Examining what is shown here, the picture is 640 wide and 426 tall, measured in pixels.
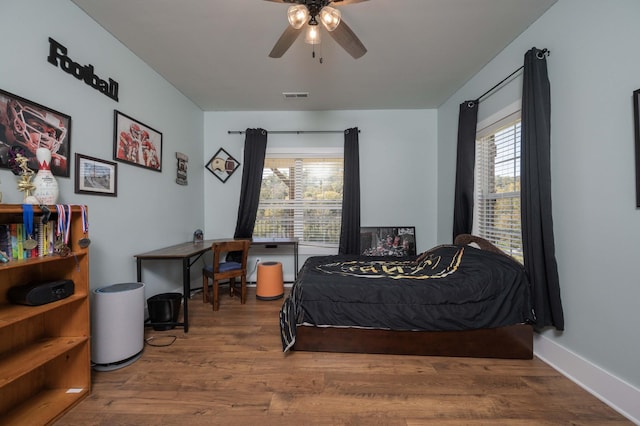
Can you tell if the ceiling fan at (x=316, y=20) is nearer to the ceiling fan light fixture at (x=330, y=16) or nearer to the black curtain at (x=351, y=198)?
the ceiling fan light fixture at (x=330, y=16)

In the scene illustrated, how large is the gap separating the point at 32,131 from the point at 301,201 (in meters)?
2.88

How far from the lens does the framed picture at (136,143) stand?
7.44 feet

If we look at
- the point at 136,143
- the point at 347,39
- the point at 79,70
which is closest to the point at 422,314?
the point at 347,39

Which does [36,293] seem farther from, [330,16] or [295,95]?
[295,95]

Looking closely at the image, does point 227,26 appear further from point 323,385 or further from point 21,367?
point 323,385

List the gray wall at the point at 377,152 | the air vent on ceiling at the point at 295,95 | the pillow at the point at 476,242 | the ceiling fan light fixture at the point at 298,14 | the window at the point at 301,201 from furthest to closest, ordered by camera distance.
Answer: the window at the point at 301,201
the gray wall at the point at 377,152
the air vent on ceiling at the point at 295,95
the pillow at the point at 476,242
the ceiling fan light fixture at the point at 298,14

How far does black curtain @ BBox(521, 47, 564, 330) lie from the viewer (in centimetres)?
180

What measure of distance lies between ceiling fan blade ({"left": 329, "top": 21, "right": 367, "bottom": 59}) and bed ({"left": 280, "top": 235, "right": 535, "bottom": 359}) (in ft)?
5.95

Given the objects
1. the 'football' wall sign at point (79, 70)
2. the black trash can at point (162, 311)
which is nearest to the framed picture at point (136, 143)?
the 'football' wall sign at point (79, 70)

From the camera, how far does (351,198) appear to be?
3.67 meters

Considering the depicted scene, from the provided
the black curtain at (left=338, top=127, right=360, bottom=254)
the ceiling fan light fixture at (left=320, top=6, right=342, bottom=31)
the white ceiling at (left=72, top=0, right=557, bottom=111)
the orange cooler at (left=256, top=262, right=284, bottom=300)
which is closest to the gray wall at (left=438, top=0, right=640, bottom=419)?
the white ceiling at (left=72, top=0, right=557, bottom=111)

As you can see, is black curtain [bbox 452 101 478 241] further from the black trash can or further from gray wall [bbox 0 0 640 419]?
the black trash can

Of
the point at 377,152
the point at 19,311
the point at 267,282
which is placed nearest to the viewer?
the point at 19,311

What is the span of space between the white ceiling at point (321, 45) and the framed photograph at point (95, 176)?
1.16 m
